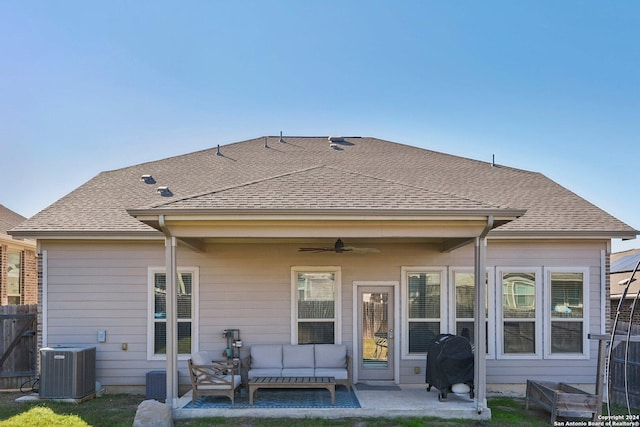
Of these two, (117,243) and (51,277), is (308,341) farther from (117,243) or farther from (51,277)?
(51,277)

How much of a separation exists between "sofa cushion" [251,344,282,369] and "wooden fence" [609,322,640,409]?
5.66 meters

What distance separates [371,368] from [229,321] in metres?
2.79

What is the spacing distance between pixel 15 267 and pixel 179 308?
838cm

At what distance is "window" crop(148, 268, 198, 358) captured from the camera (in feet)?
31.7

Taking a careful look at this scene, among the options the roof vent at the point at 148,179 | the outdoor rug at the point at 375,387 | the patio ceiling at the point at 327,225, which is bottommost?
the outdoor rug at the point at 375,387

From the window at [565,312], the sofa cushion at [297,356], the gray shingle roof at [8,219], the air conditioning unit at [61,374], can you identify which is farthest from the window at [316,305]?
the gray shingle roof at [8,219]

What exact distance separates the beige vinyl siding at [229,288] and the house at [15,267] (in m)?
5.62

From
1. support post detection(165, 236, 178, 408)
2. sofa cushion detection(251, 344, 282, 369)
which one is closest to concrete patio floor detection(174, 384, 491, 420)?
support post detection(165, 236, 178, 408)

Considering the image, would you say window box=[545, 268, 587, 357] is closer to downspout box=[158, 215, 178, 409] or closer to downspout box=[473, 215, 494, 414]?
downspout box=[473, 215, 494, 414]

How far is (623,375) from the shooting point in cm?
923

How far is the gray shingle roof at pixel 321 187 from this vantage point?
299 inches

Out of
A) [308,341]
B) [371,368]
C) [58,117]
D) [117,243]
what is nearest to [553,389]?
[371,368]

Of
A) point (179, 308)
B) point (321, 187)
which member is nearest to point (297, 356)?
point (179, 308)

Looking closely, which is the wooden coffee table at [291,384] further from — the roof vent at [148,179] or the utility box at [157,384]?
the roof vent at [148,179]
